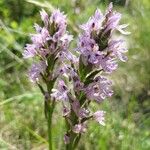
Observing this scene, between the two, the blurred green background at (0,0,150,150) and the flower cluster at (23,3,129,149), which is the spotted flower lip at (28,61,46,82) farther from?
the blurred green background at (0,0,150,150)

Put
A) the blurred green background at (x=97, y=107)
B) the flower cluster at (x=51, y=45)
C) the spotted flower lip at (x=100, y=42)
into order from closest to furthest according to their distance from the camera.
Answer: the spotted flower lip at (x=100, y=42), the flower cluster at (x=51, y=45), the blurred green background at (x=97, y=107)

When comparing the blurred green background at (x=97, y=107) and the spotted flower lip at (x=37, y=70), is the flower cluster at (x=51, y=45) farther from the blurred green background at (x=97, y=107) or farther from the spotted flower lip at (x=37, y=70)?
the blurred green background at (x=97, y=107)

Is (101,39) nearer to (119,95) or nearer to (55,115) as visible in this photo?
(55,115)

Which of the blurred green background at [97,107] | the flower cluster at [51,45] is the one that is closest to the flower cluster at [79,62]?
the flower cluster at [51,45]

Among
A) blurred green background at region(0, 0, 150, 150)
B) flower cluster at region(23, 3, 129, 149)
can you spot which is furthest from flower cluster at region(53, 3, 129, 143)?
blurred green background at region(0, 0, 150, 150)

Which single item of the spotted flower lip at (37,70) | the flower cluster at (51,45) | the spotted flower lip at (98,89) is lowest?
the spotted flower lip at (98,89)

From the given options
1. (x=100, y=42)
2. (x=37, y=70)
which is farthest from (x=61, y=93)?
(x=100, y=42)

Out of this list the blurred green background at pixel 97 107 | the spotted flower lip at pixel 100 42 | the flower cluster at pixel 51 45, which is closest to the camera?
the spotted flower lip at pixel 100 42

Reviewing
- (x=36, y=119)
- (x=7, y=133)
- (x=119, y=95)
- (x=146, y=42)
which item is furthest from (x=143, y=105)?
(x=7, y=133)
